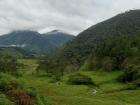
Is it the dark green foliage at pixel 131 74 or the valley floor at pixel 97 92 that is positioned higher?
the dark green foliage at pixel 131 74

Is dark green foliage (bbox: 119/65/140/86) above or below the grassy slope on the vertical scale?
above

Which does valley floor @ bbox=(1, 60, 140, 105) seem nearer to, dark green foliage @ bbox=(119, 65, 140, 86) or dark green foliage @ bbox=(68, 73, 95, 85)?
dark green foliage @ bbox=(68, 73, 95, 85)

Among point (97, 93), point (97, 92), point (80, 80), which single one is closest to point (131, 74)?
point (80, 80)

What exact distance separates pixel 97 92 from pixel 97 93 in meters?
2.76

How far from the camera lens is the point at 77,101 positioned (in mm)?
78938

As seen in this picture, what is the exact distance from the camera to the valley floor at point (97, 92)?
275ft

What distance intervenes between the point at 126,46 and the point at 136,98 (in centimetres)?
8957

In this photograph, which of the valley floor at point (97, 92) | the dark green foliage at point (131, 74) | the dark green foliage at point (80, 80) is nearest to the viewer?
the valley floor at point (97, 92)

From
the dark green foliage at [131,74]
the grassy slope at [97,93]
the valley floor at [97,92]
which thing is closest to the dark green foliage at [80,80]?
the valley floor at [97,92]

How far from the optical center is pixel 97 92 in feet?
403

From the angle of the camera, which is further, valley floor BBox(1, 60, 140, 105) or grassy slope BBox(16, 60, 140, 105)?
valley floor BBox(1, 60, 140, 105)

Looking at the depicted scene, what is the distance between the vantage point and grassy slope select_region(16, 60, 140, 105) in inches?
3238

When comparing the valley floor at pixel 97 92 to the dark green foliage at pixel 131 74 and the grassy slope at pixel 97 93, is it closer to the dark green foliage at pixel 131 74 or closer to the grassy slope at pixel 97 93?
the grassy slope at pixel 97 93

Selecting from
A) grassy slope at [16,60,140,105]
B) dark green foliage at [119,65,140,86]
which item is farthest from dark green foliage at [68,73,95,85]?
dark green foliage at [119,65,140,86]
